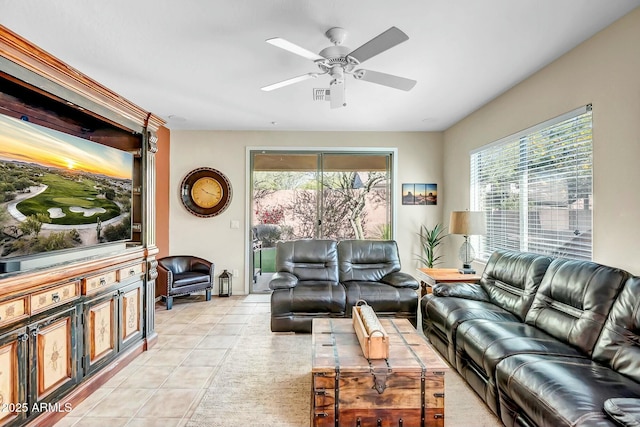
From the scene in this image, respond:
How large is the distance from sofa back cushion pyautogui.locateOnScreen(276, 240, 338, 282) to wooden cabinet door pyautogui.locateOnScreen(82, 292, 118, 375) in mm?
1887

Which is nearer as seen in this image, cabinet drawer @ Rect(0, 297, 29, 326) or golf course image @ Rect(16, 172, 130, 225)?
cabinet drawer @ Rect(0, 297, 29, 326)

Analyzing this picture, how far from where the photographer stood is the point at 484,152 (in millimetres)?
4238

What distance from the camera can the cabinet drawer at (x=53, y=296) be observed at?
192 cm

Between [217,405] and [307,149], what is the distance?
401 centimetres

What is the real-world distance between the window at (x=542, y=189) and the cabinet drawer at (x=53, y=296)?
3.91 m

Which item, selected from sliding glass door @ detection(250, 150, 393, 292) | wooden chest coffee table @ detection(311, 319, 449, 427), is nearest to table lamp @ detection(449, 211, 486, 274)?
sliding glass door @ detection(250, 150, 393, 292)

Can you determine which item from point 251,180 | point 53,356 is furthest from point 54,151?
point 251,180

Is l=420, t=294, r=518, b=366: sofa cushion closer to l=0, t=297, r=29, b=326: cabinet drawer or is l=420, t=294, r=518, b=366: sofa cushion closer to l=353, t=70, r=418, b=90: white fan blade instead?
l=353, t=70, r=418, b=90: white fan blade

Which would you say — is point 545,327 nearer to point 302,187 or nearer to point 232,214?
point 302,187

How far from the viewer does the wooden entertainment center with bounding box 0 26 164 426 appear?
70.7 inches

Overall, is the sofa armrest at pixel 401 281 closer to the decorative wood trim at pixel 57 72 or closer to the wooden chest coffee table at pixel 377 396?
the wooden chest coffee table at pixel 377 396

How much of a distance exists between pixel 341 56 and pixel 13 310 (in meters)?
2.57

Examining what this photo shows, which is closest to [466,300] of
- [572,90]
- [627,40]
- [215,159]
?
[572,90]

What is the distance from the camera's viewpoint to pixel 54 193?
2170 mm
